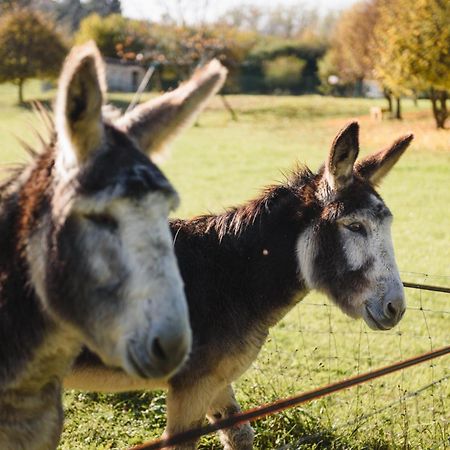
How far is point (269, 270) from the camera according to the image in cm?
358

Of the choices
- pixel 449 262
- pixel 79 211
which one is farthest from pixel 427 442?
pixel 449 262

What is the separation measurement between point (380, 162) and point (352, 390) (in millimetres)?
2516

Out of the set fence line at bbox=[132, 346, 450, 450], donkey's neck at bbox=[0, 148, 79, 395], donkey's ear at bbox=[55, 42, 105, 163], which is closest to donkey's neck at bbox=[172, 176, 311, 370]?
fence line at bbox=[132, 346, 450, 450]

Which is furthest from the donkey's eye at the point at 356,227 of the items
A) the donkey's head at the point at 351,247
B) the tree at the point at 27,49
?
the tree at the point at 27,49

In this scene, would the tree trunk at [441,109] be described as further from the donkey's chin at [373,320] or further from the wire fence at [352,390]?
the donkey's chin at [373,320]

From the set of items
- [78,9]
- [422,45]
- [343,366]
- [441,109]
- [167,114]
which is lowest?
[78,9]

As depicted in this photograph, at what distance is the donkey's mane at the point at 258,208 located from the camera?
371cm

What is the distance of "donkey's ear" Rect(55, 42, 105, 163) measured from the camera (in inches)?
74.5

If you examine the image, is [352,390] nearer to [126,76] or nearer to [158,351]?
[158,351]

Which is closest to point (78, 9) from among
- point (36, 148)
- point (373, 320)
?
point (373, 320)

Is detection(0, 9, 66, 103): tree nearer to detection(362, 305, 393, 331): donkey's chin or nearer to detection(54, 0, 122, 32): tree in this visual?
detection(54, 0, 122, 32): tree

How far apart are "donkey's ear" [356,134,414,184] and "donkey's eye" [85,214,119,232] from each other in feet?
7.56

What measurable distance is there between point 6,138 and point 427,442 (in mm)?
24434

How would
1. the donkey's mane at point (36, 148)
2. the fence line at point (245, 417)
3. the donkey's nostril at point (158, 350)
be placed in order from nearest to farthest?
the donkey's nostril at point (158, 350) → the fence line at point (245, 417) → the donkey's mane at point (36, 148)
